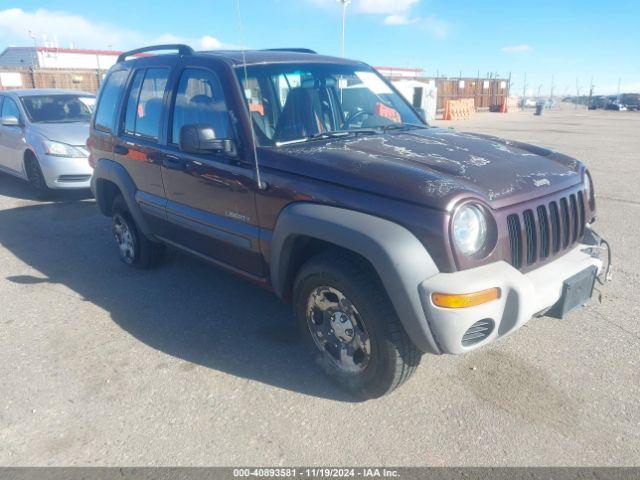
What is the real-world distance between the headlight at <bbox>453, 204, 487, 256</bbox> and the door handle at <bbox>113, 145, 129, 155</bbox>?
10.6ft

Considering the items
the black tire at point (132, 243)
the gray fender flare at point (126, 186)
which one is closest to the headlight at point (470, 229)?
the gray fender flare at point (126, 186)

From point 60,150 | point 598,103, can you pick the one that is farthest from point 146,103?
point 598,103

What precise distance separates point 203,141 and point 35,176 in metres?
6.33

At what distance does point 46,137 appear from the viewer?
793cm

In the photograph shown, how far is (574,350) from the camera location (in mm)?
3471

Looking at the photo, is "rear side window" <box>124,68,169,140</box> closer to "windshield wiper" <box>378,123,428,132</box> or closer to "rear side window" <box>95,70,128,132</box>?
"rear side window" <box>95,70,128,132</box>

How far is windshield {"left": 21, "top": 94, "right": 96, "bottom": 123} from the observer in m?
8.58

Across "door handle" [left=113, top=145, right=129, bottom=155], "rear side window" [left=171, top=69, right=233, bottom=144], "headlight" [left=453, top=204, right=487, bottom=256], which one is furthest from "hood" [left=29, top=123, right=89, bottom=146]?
"headlight" [left=453, top=204, right=487, bottom=256]

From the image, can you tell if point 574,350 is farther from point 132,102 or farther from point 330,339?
point 132,102

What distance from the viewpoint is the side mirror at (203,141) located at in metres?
3.25

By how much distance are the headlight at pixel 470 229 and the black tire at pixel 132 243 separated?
3.32 metres

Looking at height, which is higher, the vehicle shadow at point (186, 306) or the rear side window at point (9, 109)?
the rear side window at point (9, 109)

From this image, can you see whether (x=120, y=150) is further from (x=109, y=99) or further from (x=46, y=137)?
(x=46, y=137)

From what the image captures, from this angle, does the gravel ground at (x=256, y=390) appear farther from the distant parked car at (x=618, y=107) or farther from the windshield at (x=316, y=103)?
the distant parked car at (x=618, y=107)
